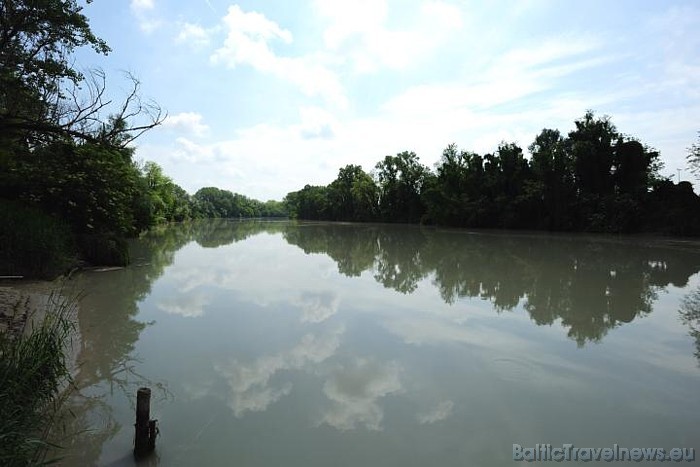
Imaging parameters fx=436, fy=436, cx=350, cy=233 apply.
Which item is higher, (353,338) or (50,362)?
(50,362)

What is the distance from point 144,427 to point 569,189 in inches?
1582

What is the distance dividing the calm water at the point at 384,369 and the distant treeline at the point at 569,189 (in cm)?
2322

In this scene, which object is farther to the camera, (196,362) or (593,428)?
(196,362)

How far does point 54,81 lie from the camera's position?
15.0 meters

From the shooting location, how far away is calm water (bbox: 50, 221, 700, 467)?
443 cm

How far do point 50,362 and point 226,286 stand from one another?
916 centimetres

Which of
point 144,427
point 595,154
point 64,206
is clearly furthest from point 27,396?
point 595,154

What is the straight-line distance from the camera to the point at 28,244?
11727mm

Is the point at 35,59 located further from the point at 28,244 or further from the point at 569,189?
the point at 569,189

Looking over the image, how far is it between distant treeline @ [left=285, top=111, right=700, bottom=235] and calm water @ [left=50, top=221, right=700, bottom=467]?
76.2 feet

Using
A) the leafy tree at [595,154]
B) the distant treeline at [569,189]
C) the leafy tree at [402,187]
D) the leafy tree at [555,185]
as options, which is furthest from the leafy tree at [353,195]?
the leafy tree at [595,154]

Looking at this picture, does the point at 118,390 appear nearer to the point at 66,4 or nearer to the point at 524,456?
the point at 524,456

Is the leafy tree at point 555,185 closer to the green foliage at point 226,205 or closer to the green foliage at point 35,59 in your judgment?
the green foliage at point 35,59

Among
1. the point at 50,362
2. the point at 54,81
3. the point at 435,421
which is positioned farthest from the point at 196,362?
the point at 54,81
